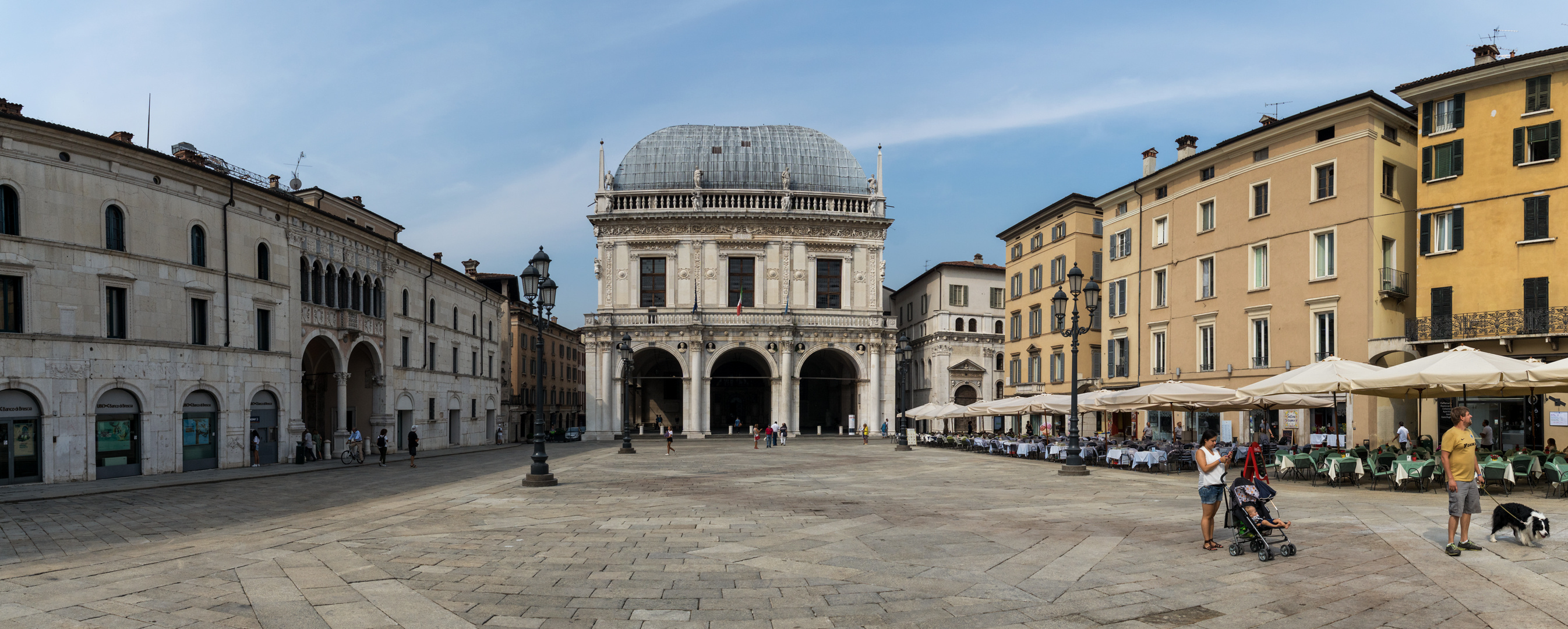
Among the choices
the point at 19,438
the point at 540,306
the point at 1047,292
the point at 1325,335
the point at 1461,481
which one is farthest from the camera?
the point at 1047,292

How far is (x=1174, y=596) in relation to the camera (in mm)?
9125

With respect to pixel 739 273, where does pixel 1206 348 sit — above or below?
below

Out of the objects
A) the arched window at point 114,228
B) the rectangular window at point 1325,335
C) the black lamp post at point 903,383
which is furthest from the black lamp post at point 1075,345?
the arched window at point 114,228

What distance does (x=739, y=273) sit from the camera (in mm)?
67125

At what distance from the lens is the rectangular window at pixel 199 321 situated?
31125 millimetres

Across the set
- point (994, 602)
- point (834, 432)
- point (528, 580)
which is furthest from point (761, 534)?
point (834, 432)

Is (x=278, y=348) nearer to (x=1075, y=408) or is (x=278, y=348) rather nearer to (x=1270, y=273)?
(x=1075, y=408)

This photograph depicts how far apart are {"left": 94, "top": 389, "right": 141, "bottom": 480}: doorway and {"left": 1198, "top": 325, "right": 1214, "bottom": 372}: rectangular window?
3782cm

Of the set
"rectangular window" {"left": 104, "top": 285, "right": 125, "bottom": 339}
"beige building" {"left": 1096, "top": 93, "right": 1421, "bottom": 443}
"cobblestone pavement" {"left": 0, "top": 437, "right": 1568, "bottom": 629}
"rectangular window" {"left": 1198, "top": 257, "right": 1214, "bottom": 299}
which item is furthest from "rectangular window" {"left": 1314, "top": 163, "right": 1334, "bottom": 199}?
"rectangular window" {"left": 104, "top": 285, "right": 125, "bottom": 339}

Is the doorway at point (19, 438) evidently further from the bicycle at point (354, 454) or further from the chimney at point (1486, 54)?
the chimney at point (1486, 54)

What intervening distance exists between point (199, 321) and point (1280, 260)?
37.8m

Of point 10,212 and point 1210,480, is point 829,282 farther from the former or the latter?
point 1210,480

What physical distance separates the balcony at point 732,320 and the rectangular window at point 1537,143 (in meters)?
41.9

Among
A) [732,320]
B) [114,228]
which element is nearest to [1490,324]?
[114,228]
